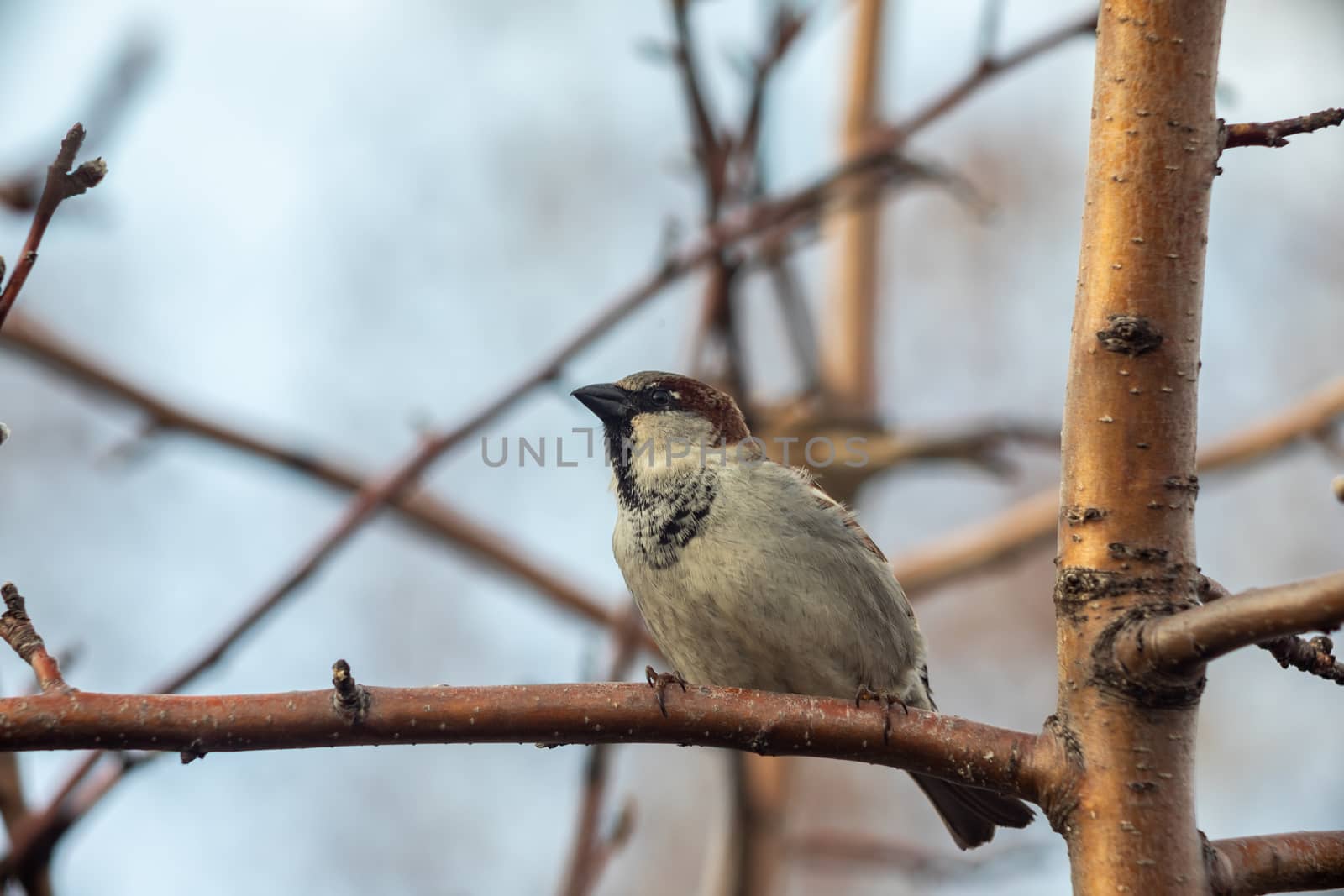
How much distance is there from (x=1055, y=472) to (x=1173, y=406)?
20.4 ft

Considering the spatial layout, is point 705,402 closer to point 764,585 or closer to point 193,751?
point 764,585

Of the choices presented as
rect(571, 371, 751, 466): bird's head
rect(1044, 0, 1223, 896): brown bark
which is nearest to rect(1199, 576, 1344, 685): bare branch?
rect(1044, 0, 1223, 896): brown bark

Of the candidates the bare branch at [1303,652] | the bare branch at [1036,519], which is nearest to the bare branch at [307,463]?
the bare branch at [1036,519]

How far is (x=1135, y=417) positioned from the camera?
1.57 m

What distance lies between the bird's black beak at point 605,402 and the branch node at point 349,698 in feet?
6.07

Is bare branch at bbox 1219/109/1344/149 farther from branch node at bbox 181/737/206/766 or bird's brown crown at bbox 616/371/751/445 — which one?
bird's brown crown at bbox 616/371/751/445

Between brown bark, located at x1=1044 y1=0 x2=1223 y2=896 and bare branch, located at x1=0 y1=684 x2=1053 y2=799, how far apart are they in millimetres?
113

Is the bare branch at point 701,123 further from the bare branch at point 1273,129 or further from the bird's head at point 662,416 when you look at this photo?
the bare branch at point 1273,129

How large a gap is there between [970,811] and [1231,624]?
5.97 ft

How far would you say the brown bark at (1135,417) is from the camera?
151 centimetres

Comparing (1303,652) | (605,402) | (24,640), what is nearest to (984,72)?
(605,402)

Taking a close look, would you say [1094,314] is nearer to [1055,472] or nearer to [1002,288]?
[1055,472]

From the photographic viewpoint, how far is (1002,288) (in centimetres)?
852

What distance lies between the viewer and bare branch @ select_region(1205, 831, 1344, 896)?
1.51 meters
